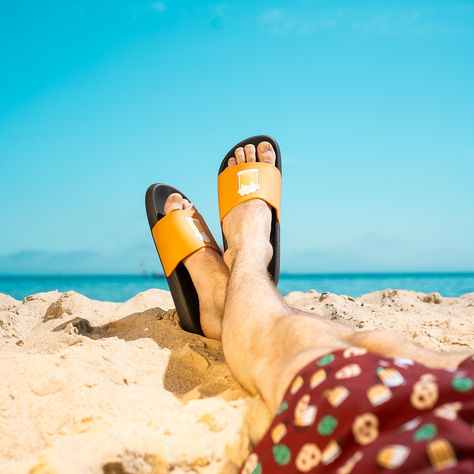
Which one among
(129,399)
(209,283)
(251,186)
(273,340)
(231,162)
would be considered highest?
(231,162)

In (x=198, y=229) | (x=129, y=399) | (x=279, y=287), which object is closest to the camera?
(x=129, y=399)

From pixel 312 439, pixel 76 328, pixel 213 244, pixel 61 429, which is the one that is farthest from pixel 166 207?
pixel 312 439

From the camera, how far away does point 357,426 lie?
50cm

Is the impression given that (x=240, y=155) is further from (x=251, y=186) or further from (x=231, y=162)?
(x=251, y=186)

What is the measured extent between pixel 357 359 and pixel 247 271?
2.42 ft

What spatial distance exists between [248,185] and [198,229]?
0.37m

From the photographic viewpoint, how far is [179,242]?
6.32ft

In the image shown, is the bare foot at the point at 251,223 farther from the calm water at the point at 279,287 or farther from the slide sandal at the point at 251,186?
the calm water at the point at 279,287

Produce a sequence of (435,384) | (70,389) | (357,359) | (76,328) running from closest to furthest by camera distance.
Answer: (435,384) → (357,359) → (70,389) → (76,328)

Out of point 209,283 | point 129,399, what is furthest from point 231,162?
point 129,399

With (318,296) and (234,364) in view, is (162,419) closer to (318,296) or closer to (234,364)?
(234,364)

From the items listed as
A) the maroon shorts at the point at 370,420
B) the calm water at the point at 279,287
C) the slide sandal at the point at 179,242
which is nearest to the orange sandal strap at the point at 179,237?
the slide sandal at the point at 179,242

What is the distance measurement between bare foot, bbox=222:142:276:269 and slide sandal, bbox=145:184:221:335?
0.15m

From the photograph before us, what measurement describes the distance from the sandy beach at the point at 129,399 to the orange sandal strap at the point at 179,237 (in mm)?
290
